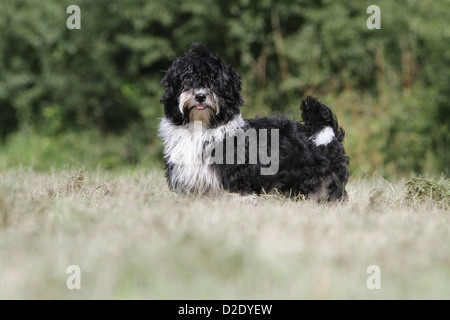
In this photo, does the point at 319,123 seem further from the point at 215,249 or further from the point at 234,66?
the point at 234,66

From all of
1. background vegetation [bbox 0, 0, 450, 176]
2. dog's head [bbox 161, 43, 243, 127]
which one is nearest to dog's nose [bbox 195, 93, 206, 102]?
dog's head [bbox 161, 43, 243, 127]

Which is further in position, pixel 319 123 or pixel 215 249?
pixel 319 123

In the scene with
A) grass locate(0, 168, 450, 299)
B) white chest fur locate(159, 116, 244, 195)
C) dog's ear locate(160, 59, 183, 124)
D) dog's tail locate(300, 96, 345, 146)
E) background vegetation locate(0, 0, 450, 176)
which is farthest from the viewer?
background vegetation locate(0, 0, 450, 176)

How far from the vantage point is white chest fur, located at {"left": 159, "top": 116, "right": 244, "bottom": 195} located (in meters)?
5.07

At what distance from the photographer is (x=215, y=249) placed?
332 cm

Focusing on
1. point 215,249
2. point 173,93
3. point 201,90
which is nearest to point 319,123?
point 201,90

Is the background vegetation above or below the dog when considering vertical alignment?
above

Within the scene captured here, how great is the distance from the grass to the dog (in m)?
0.32

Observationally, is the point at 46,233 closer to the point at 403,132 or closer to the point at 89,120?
the point at 403,132

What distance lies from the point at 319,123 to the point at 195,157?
3.87 ft

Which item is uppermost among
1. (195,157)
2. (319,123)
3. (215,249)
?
(319,123)

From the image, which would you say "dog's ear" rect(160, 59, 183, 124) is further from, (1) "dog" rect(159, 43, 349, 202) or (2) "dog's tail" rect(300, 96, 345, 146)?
(2) "dog's tail" rect(300, 96, 345, 146)

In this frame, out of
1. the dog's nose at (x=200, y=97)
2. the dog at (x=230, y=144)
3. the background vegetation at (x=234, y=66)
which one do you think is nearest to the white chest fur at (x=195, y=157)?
the dog at (x=230, y=144)

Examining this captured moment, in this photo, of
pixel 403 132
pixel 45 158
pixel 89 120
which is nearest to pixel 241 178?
pixel 403 132
